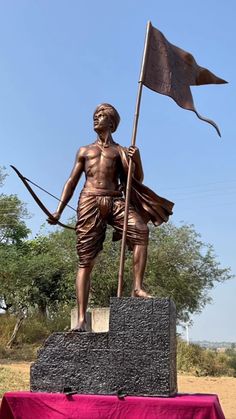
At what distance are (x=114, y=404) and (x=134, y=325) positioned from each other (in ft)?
2.21

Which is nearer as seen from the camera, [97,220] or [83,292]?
[83,292]

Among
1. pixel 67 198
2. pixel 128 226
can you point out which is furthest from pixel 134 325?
pixel 67 198

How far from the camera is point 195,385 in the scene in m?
12.9

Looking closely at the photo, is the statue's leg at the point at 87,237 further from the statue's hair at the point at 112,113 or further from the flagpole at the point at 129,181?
the statue's hair at the point at 112,113

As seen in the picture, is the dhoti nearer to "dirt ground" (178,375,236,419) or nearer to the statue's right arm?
the statue's right arm

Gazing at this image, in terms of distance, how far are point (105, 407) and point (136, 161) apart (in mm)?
2329

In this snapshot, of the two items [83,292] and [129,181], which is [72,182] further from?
[83,292]

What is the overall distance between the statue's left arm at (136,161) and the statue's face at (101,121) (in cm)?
39

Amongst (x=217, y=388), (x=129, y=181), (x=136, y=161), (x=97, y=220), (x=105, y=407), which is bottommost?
(x=217, y=388)

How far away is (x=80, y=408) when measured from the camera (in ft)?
15.9

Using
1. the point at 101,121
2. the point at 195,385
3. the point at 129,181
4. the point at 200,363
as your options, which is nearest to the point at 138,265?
the point at 129,181

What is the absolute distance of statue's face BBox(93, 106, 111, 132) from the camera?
19.1ft

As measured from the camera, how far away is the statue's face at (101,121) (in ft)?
19.1

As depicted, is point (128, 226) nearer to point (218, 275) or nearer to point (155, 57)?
point (155, 57)
